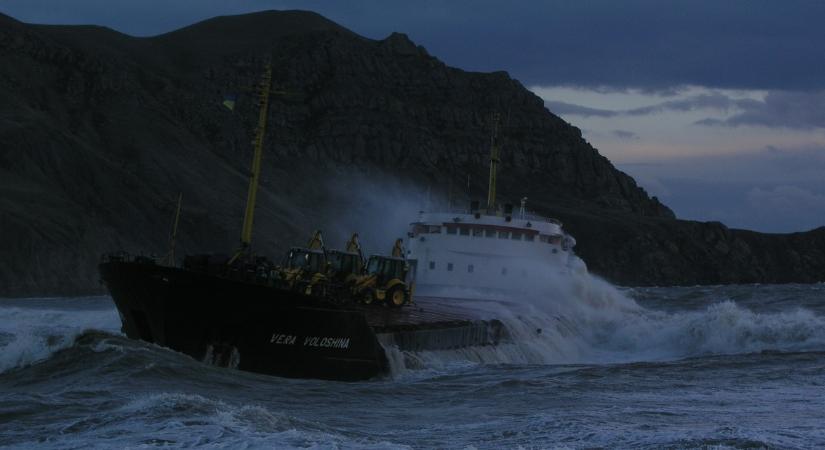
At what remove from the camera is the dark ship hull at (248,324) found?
82.1ft

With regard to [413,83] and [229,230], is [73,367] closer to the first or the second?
[229,230]

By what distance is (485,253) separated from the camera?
47781 millimetres

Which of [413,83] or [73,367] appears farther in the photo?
[413,83]

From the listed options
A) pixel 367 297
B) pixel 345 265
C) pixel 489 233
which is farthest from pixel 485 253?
pixel 367 297

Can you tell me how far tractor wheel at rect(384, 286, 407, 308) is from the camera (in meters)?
35.3

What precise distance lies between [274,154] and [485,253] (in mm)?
108275

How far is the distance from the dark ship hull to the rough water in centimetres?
83

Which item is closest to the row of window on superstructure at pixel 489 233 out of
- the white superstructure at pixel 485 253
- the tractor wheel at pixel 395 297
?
the white superstructure at pixel 485 253

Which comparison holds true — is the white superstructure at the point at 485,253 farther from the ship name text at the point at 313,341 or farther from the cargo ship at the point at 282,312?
the ship name text at the point at 313,341

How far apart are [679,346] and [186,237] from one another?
65.5m

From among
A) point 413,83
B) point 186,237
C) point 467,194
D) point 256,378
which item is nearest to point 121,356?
point 256,378

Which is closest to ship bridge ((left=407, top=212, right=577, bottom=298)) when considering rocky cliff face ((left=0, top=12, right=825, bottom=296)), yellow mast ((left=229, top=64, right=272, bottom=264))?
yellow mast ((left=229, top=64, right=272, bottom=264))

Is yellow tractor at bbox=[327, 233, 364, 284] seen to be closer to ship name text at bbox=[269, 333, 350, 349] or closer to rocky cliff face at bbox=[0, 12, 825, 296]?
ship name text at bbox=[269, 333, 350, 349]

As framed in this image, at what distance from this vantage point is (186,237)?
3910 inches
